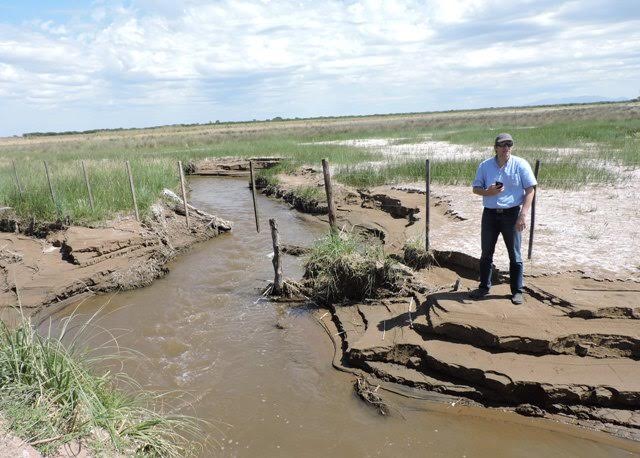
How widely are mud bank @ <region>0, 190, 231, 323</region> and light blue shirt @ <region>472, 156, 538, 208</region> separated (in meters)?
6.26

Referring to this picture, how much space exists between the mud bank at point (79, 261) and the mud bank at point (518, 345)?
429 cm

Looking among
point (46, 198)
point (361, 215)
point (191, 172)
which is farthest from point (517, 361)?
point (191, 172)

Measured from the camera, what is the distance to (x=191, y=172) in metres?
23.6

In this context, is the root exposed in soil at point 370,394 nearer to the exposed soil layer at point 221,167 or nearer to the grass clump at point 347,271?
the grass clump at point 347,271

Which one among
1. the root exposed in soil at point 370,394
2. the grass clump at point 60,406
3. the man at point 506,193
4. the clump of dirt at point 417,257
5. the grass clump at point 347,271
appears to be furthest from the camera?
the clump of dirt at point 417,257

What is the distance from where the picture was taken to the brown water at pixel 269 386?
13.3 feet

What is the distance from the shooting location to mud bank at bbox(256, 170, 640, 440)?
428 centimetres

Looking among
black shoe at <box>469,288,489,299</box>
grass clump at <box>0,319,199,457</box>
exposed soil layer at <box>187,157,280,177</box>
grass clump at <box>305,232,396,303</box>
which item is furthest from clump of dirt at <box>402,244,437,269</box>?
exposed soil layer at <box>187,157,280,177</box>

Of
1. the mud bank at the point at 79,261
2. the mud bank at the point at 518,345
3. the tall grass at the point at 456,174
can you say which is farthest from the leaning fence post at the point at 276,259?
the tall grass at the point at 456,174

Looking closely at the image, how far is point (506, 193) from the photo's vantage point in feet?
16.1

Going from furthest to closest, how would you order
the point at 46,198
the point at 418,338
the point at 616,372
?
the point at 46,198 → the point at 418,338 → the point at 616,372

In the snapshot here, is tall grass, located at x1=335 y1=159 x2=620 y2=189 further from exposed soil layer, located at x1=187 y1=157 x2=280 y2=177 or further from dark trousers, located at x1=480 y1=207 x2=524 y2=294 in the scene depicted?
exposed soil layer, located at x1=187 y1=157 x2=280 y2=177

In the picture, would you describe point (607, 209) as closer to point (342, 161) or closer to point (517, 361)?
point (517, 361)

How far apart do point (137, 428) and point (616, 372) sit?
14.2 ft
